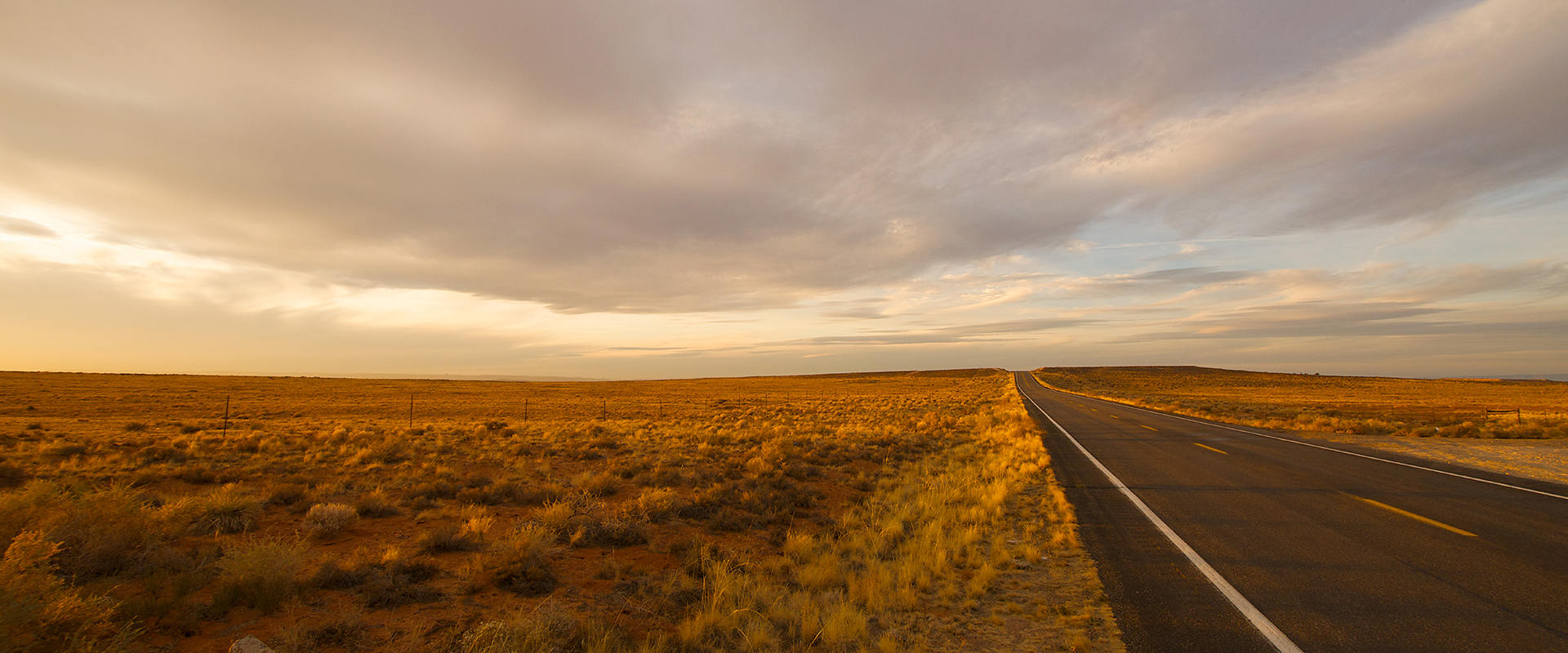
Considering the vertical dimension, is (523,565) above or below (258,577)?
below

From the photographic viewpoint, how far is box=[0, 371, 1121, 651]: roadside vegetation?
5352 mm

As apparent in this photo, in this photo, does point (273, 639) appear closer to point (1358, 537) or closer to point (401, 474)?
point (401, 474)

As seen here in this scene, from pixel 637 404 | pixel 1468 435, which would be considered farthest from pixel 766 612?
pixel 637 404

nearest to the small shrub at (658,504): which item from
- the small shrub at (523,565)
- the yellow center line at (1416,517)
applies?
the small shrub at (523,565)

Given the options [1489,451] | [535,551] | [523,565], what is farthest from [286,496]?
[1489,451]

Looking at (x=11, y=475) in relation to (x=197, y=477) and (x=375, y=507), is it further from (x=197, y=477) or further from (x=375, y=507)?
(x=375, y=507)

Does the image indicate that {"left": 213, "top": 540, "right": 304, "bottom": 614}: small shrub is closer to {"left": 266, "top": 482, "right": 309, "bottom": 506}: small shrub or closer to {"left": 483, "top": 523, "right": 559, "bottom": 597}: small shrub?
{"left": 483, "top": 523, "right": 559, "bottom": 597}: small shrub

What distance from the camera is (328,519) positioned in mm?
8797

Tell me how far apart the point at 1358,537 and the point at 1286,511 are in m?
1.66

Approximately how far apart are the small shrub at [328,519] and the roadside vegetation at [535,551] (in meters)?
0.03

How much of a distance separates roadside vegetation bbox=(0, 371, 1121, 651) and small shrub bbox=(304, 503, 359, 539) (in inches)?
1.1

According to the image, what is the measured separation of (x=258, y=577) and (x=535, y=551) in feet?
9.15

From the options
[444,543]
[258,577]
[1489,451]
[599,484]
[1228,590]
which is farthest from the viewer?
[1489,451]

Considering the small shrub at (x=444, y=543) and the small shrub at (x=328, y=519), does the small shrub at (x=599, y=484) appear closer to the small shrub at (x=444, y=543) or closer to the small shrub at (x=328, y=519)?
the small shrub at (x=444, y=543)
